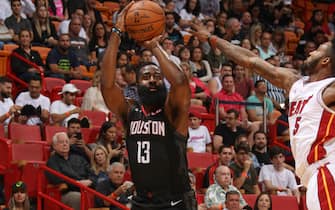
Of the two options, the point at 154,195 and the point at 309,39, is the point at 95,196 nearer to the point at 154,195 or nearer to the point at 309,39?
the point at 154,195

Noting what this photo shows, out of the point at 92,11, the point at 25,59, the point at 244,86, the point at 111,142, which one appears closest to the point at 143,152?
the point at 111,142

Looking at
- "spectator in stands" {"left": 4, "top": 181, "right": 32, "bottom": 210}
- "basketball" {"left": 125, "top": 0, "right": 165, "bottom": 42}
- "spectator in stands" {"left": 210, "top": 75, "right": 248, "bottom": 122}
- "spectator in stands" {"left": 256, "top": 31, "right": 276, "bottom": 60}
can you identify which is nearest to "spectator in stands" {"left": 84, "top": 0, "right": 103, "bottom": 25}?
"spectator in stands" {"left": 210, "top": 75, "right": 248, "bottom": 122}

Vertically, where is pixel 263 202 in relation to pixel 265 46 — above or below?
below

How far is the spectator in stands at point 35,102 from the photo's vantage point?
37.9ft

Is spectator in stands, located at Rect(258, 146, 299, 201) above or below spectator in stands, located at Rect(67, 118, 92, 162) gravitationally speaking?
below

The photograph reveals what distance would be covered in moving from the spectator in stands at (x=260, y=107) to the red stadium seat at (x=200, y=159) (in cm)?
165

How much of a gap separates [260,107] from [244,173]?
7.77 feet

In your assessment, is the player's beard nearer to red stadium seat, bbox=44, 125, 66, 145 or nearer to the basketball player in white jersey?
the basketball player in white jersey

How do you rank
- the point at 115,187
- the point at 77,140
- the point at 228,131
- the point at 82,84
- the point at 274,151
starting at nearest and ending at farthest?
the point at 115,187 → the point at 77,140 → the point at 274,151 → the point at 228,131 → the point at 82,84

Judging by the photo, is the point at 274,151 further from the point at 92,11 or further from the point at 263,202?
the point at 92,11

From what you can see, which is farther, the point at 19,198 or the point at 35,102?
the point at 35,102

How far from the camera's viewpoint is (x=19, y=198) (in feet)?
31.0

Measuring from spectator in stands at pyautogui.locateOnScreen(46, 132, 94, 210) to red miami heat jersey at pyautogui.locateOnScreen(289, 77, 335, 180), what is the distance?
5.15 metres

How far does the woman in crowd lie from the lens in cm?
945
